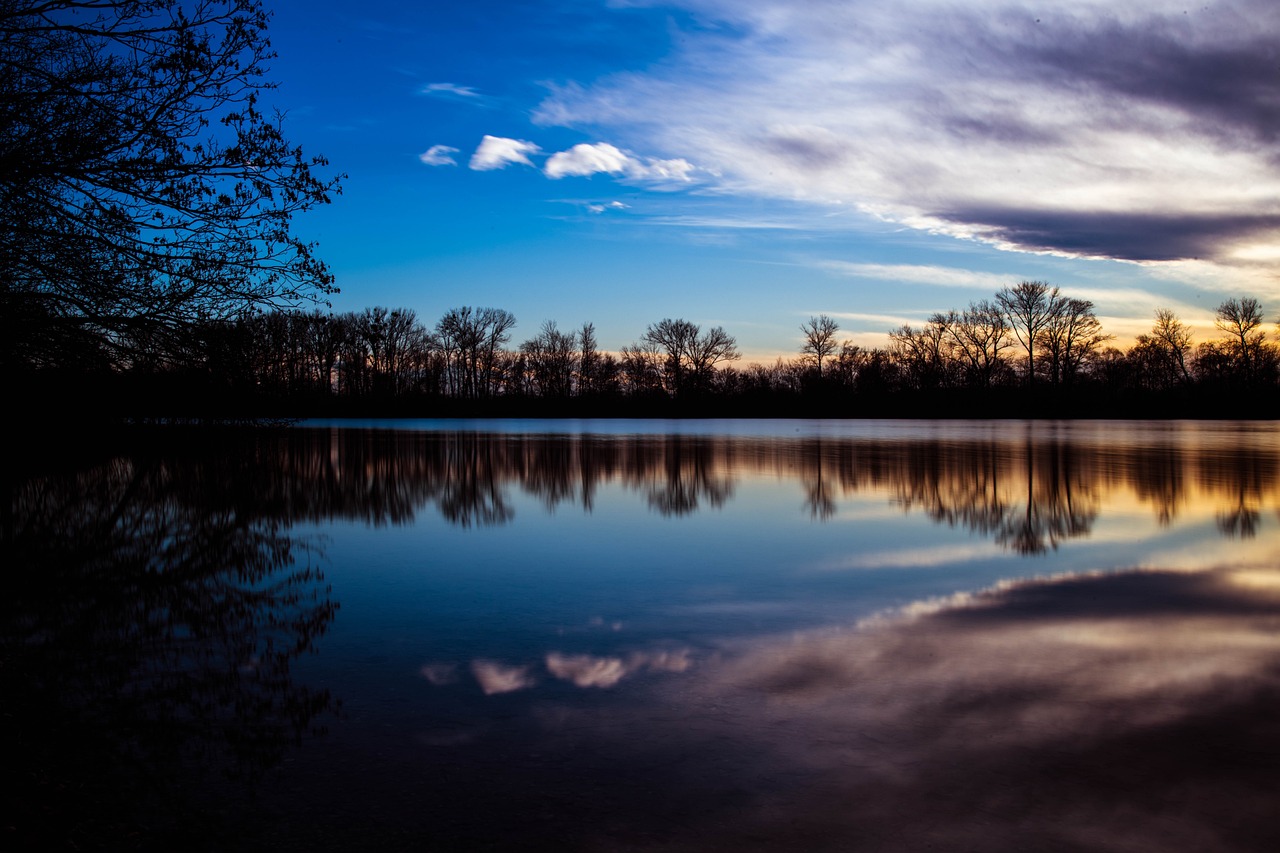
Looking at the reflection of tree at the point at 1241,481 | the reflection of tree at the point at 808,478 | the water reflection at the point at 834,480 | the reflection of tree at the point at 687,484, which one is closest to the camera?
the reflection of tree at the point at 1241,481

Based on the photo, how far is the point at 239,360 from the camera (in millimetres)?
7879

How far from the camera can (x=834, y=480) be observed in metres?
19.3

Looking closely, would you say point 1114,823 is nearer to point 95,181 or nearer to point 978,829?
point 978,829

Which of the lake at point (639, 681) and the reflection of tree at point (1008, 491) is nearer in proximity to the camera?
the lake at point (639, 681)

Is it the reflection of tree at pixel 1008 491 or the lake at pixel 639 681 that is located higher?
the reflection of tree at pixel 1008 491

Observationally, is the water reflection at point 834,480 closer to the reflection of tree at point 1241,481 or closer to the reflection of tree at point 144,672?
the reflection of tree at point 1241,481

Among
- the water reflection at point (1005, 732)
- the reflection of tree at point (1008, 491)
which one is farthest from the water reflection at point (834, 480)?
the water reflection at point (1005, 732)

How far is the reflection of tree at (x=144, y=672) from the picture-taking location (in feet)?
13.1

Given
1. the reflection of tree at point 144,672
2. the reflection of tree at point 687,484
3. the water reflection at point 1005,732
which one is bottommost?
the water reflection at point 1005,732

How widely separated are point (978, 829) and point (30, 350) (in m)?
8.07

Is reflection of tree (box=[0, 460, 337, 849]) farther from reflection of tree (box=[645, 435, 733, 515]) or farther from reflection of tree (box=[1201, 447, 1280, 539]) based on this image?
reflection of tree (box=[1201, 447, 1280, 539])

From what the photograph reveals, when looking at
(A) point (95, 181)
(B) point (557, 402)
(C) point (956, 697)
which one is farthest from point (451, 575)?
(B) point (557, 402)

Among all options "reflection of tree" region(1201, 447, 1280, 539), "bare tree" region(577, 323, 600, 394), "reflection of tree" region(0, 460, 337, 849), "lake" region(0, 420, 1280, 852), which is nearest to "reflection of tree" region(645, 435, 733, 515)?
"lake" region(0, 420, 1280, 852)

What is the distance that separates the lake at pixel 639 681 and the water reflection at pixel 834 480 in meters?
0.92
